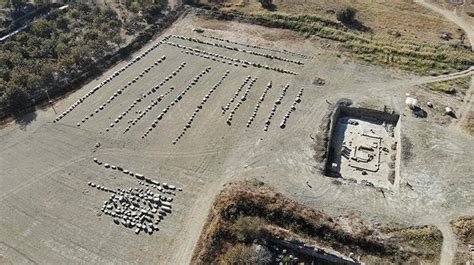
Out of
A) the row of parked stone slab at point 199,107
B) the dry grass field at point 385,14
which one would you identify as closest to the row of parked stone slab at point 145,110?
the row of parked stone slab at point 199,107

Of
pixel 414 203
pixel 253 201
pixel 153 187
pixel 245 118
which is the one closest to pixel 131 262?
pixel 153 187

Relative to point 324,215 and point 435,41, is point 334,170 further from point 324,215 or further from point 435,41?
point 435,41

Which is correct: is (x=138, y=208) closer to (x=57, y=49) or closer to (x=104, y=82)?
(x=104, y=82)

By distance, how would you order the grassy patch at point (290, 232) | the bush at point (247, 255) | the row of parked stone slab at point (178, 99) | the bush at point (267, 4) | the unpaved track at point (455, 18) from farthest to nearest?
the bush at point (267, 4) < the unpaved track at point (455, 18) < the row of parked stone slab at point (178, 99) < the grassy patch at point (290, 232) < the bush at point (247, 255)

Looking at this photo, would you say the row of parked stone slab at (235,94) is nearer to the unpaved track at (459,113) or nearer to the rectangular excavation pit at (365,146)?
the rectangular excavation pit at (365,146)

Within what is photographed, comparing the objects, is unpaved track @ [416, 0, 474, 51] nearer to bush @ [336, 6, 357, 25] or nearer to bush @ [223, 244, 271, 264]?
bush @ [336, 6, 357, 25]
